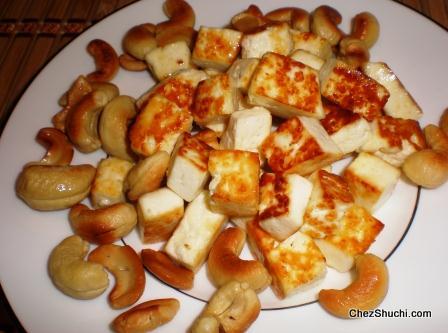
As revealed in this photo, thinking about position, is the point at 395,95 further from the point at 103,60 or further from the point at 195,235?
the point at 103,60

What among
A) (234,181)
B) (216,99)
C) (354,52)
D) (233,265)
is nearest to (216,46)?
(216,99)

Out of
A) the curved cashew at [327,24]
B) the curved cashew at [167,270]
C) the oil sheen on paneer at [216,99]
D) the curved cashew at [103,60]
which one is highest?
the curved cashew at [327,24]

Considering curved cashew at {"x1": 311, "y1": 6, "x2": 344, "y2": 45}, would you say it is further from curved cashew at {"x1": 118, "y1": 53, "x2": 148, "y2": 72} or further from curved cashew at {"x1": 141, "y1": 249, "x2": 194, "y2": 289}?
curved cashew at {"x1": 141, "y1": 249, "x2": 194, "y2": 289}

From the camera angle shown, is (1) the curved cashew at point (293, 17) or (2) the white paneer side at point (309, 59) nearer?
(2) the white paneer side at point (309, 59)

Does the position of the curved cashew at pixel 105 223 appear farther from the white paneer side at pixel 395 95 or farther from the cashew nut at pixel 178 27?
the white paneer side at pixel 395 95

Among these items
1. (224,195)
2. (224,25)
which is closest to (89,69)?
(224,25)

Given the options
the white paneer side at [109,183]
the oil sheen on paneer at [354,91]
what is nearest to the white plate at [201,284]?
the white paneer side at [109,183]
